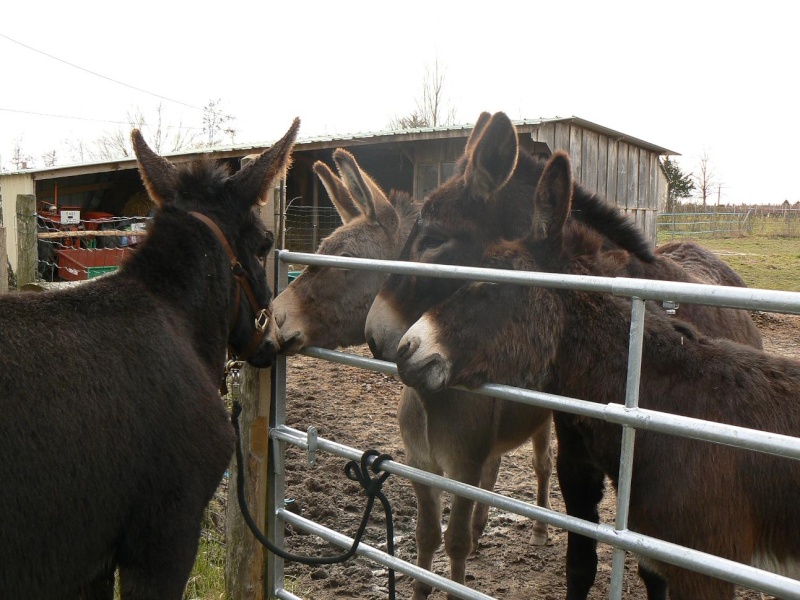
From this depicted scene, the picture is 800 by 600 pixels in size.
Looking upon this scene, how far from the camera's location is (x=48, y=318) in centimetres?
219

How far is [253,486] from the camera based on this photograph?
133 inches

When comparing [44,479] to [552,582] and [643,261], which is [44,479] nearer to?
[643,261]

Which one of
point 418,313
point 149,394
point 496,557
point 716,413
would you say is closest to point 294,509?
point 496,557

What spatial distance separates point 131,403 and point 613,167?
1324cm

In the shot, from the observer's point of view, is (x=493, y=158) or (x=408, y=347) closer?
(x=408, y=347)

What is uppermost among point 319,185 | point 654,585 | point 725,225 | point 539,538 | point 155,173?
point 319,185

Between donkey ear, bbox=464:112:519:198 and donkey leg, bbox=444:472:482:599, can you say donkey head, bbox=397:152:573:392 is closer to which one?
donkey ear, bbox=464:112:519:198

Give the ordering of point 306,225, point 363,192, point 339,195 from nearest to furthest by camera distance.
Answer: point 363,192 → point 339,195 → point 306,225

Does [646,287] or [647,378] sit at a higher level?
[646,287]

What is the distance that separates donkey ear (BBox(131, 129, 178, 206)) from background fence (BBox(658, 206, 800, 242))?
2947cm

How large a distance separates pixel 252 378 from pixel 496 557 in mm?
2239

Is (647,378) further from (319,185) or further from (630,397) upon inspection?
(319,185)

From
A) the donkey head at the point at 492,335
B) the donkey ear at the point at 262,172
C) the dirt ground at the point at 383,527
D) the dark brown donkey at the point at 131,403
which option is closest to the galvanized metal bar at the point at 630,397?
the donkey head at the point at 492,335

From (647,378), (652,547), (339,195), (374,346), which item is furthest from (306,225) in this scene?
(652,547)
